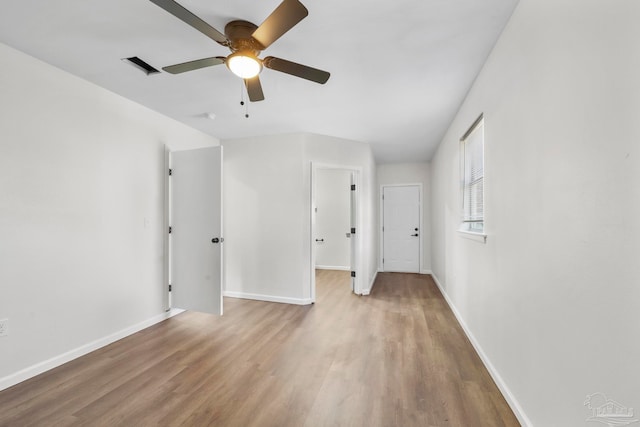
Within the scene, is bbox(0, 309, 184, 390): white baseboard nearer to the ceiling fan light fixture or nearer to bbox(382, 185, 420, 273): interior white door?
the ceiling fan light fixture

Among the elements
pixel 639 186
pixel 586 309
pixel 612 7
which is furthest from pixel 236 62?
pixel 586 309

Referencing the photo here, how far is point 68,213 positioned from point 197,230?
1217 millimetres

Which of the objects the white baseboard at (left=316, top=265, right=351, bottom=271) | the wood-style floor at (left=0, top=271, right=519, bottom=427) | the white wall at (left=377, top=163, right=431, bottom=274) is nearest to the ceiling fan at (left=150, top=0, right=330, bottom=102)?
the wood-style floor at (left=0, top=271, right=519, bottom=427)

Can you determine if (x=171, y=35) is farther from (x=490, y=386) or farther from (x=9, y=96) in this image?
(x=490, y=386)

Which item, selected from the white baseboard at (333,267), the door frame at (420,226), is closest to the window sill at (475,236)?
the door frame at (420,226)

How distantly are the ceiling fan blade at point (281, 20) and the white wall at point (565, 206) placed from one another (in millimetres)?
1205

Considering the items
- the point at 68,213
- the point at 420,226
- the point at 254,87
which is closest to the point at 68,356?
the point at 68,213

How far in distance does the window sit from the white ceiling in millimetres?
420

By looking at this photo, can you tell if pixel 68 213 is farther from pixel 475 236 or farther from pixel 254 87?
pixel 475 236

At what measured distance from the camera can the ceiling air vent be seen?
230 cm

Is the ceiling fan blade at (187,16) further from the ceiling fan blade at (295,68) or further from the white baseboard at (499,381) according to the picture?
the white baseboard at (499,381)

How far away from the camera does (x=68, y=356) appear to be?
2.47 metres

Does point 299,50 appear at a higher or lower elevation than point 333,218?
higher

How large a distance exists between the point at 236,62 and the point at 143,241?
8.01 feet
